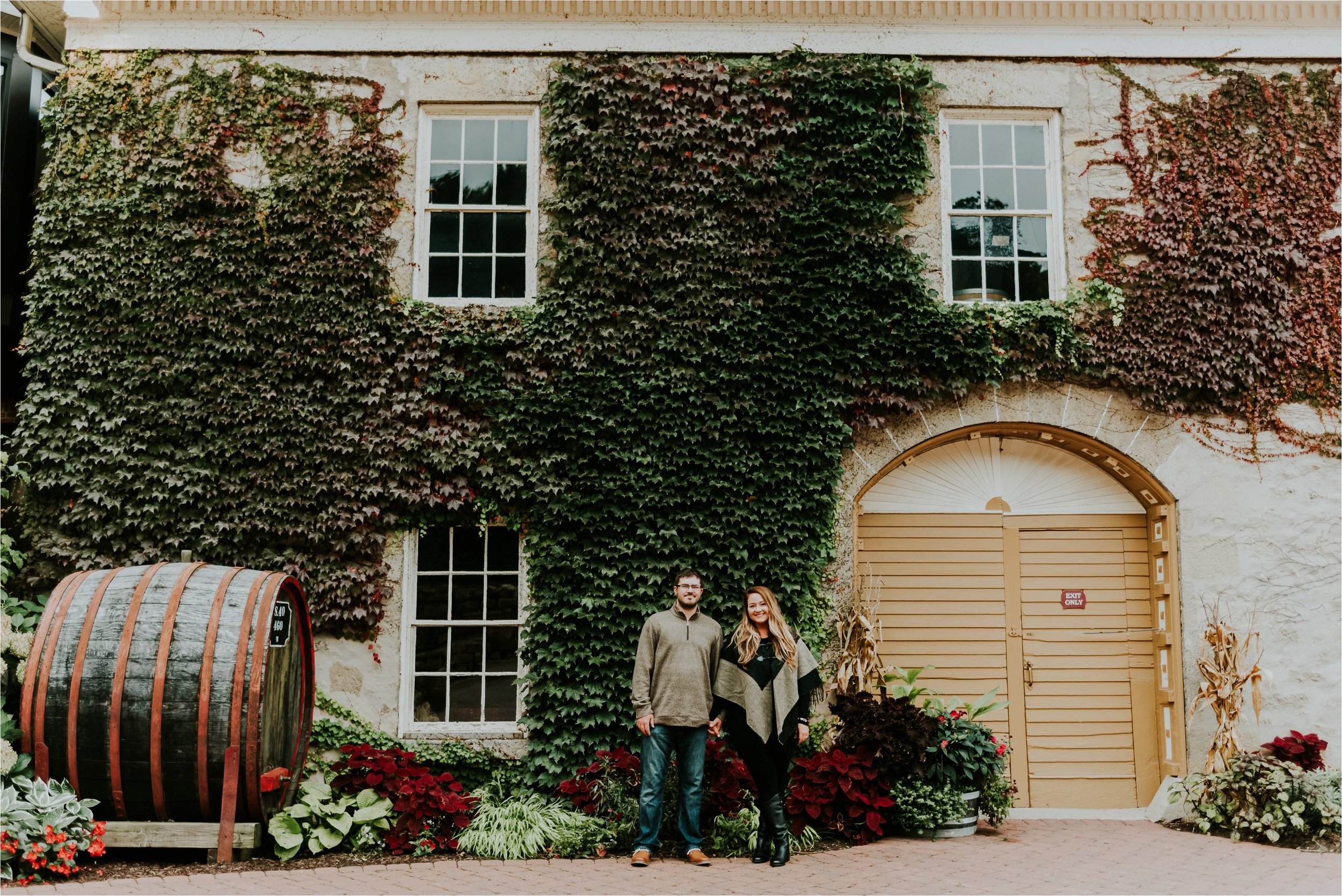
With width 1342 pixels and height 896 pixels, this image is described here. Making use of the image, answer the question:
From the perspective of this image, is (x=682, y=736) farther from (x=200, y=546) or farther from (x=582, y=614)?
(x=200, y=546)

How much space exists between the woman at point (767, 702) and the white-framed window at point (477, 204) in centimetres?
352

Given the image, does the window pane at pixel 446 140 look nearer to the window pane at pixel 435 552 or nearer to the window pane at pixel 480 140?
the window pane at pixel 480 140

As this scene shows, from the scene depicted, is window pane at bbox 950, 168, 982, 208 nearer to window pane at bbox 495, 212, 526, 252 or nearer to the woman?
window pane at bbox 495, 212, 526, 252

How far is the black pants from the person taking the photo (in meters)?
6.13

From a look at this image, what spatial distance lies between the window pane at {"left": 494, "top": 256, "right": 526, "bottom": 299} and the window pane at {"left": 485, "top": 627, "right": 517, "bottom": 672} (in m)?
2.74

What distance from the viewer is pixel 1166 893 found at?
5.57 metres

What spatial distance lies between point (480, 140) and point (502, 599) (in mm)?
3855

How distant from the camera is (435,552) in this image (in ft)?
26.6

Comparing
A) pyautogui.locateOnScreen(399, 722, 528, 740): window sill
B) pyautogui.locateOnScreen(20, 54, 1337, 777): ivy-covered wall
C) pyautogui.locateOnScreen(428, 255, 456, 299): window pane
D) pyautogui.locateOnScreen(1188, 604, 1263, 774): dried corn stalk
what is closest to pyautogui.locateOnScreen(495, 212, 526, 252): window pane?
pyautogui.locateOnScreen(20, 54, 1337, 777): ivy-covered wall

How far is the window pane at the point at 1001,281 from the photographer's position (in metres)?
8.45

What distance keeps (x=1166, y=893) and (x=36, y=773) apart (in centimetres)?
651

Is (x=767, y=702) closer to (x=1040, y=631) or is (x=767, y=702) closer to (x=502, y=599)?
(x=502, y=599)

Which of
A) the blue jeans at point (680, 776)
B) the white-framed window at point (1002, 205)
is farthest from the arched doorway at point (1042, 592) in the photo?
the blue jeans at point (680, 776)

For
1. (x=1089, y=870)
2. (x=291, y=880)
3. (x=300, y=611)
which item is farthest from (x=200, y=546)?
(x=1089, y=870)
